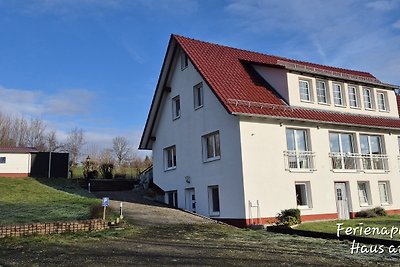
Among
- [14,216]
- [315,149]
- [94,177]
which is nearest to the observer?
[14,216]

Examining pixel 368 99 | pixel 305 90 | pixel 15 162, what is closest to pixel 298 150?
pixel 305 90

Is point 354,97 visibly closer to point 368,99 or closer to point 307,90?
point 368,99

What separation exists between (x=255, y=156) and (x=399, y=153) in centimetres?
1096

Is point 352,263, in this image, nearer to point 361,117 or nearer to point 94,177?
point 361,117

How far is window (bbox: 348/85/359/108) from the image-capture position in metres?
22.7

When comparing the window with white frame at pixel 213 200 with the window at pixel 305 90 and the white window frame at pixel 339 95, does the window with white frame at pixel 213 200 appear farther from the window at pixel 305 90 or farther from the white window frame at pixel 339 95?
the white window frame at pixel 339 95

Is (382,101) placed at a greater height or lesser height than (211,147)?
greater

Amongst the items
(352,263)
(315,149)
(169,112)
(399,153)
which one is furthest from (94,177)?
(352,263)

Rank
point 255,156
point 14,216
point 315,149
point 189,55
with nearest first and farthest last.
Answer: point 14,216 → point 255,156 → point 315,149 → point 189,55

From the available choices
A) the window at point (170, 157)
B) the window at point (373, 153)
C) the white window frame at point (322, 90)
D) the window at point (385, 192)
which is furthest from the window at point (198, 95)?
the window at point (385, 192)

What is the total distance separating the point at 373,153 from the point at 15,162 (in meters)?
27.2

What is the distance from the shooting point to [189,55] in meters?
20.9

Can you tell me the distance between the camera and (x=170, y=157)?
24172 millimetres

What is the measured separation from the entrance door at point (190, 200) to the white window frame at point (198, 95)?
15.2ft
